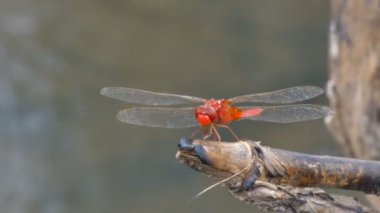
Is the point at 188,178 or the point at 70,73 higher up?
the point at 70,73

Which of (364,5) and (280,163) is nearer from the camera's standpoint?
(280,163)

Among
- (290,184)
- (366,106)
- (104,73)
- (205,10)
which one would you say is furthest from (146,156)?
(290,184)

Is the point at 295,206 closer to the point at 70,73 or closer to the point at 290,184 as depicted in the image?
the point at 290,184

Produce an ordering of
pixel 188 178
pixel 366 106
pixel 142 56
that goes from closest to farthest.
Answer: pixel 366 106 < pixel 188 178 < pixel 142 56

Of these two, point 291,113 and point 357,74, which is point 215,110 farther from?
point 357,74

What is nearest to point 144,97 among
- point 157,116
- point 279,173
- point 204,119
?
point 157,116

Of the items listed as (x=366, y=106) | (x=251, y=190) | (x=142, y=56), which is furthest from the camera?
(x=142, y=56)

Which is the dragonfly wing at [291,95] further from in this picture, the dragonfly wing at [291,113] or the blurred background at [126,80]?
the blurred background at [126,80]

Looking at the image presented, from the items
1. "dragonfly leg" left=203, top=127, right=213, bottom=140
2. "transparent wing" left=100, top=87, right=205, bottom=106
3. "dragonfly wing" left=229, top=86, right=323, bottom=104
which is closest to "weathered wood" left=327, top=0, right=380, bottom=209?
"dragonfly wing" left=229, top=86, right=323, bottom=104
